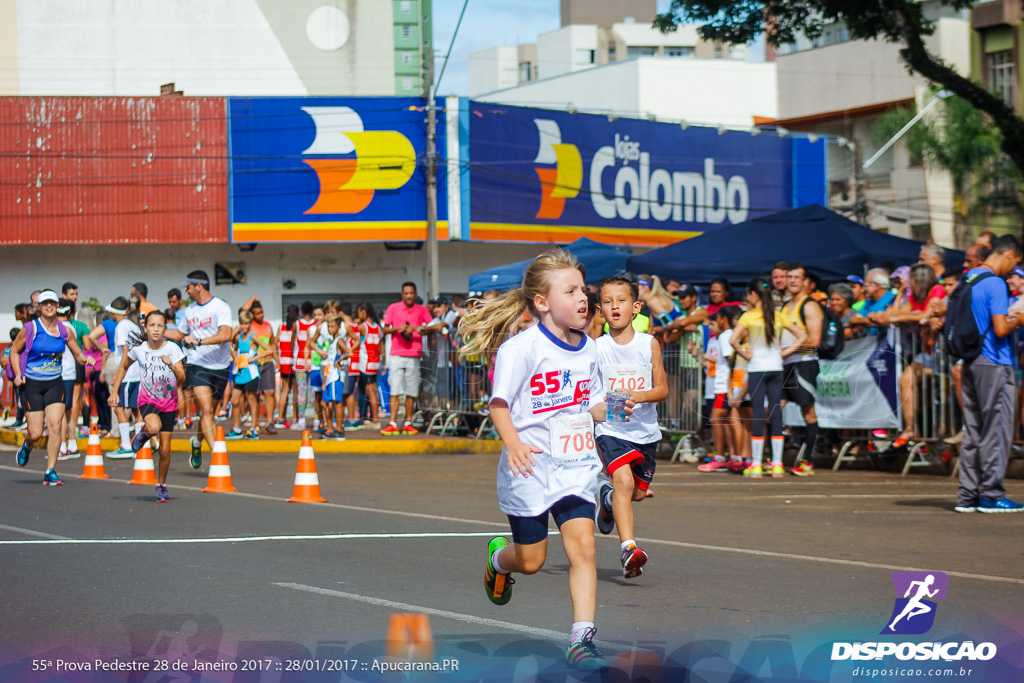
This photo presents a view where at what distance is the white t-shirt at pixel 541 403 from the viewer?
207 inches

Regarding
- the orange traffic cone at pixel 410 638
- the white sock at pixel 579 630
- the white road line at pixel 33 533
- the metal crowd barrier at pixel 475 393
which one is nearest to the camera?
the white sock at pixel 579 630

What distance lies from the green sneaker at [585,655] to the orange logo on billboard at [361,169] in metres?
28.4

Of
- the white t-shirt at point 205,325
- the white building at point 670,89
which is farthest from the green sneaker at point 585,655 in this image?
the white building at point 670,89

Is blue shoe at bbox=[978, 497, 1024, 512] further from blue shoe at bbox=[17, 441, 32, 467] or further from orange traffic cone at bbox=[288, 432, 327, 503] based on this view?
blue shoe at bbox=[17, 441, 32, 467]

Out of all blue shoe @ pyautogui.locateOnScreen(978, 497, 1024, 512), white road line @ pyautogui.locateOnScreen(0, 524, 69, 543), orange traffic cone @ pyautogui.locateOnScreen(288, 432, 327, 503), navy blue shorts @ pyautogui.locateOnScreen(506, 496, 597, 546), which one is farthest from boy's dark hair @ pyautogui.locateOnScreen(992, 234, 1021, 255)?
white road line @ pyautogui.locateOnScreen(0, 524, 69, 543)

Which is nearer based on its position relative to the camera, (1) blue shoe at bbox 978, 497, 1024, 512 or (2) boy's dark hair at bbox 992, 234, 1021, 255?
(2) boy's dark hair at bbox 992, 234, 1021, 255

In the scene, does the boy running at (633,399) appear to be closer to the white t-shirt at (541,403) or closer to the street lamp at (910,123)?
the white t-shirt at (541,403)

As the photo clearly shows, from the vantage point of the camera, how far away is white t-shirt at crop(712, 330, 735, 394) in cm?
1388

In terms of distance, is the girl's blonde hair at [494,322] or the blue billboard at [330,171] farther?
the blue billboard at [330,171]

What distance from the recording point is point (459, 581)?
7.34 m

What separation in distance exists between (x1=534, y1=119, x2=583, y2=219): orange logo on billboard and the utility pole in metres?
4.01

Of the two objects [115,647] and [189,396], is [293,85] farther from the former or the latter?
[115,647]

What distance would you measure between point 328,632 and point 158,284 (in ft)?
96.7

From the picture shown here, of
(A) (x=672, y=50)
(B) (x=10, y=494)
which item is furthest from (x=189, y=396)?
(A) (x=672, y=50)
